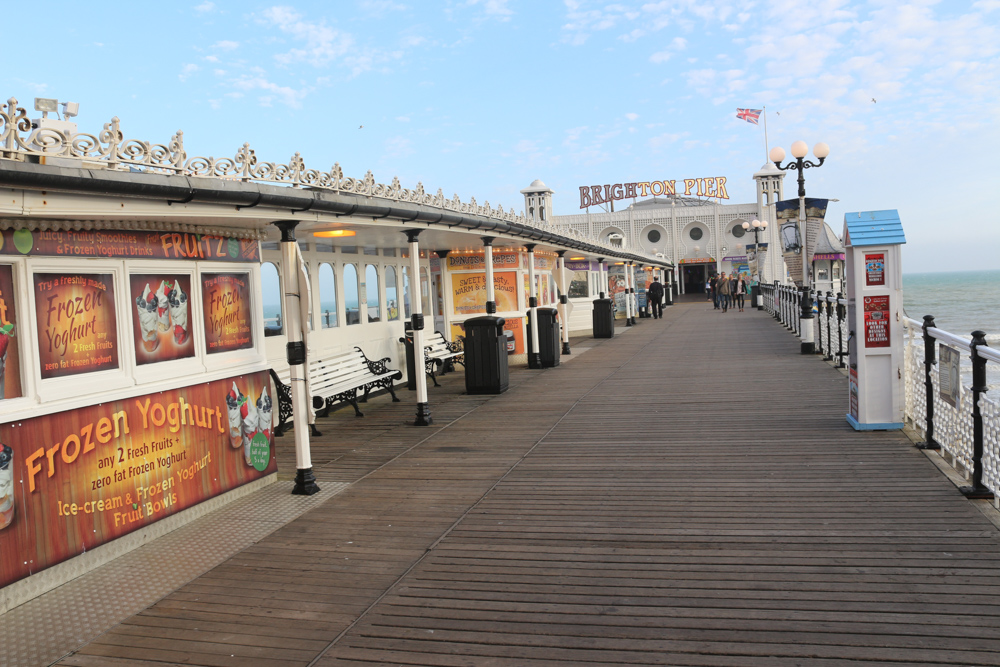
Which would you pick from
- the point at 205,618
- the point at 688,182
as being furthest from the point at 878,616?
the point at 688,182

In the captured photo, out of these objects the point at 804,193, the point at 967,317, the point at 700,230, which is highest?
the point at 700,230

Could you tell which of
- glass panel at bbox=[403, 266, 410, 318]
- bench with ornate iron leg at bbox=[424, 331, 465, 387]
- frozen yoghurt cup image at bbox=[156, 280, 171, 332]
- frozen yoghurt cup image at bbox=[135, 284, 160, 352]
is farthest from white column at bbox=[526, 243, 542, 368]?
frozen yoghurt cup image at bbox=[135, 284, 160, 352]

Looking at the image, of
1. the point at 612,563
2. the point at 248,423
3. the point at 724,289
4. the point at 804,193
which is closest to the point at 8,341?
the point at 248,423

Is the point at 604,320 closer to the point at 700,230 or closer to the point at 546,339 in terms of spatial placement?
the point at 546,339

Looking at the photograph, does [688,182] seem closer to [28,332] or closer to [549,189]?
[549,189]

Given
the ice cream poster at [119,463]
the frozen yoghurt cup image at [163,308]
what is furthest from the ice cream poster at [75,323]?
the frozen yoghurt cup image at [163,308]

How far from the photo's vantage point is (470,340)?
11656mm

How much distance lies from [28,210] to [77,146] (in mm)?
499

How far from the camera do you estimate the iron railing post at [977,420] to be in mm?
5105

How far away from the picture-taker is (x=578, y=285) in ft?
92.0

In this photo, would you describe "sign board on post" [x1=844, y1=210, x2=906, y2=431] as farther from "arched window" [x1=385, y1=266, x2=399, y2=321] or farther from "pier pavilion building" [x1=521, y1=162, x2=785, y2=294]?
"pier pavilion building" [x1=521, y1=162, x2=785, y2=294]

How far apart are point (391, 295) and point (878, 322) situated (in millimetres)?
8139

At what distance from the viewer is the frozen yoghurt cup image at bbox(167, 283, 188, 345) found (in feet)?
18.8

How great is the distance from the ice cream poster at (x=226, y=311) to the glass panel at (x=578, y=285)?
2140 centimetres
